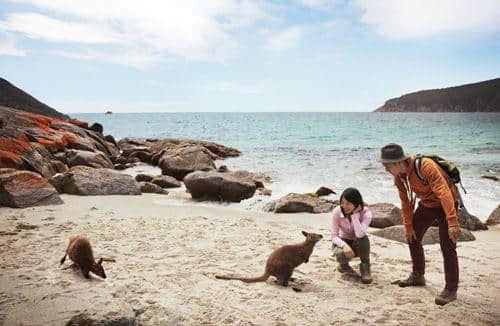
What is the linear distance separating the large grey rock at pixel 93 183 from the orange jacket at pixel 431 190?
25.4 feet

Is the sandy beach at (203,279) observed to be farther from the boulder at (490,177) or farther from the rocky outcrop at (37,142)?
the boulder at (490,177)

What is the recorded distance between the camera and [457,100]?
15975cm

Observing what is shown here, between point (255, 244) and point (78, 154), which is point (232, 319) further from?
point (78, 154)

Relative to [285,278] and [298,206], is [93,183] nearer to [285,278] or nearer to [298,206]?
[298,206]

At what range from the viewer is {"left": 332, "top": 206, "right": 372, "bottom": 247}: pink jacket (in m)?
4.72

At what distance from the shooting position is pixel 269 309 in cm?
392

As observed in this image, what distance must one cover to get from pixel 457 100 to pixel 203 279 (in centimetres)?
17930

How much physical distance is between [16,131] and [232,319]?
12737mm

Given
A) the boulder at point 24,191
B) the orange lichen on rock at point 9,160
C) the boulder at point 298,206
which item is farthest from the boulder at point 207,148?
the boulder at point 24,191

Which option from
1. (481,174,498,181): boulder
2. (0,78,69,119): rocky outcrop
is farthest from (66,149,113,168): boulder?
(481,174,498,181): boulder

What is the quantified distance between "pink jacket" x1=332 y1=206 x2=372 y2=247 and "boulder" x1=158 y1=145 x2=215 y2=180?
1176 cm

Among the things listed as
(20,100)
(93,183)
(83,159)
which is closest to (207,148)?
(20,100)

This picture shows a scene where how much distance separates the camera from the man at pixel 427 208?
398 centimetres

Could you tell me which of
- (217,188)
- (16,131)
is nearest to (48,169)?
(16,131)
